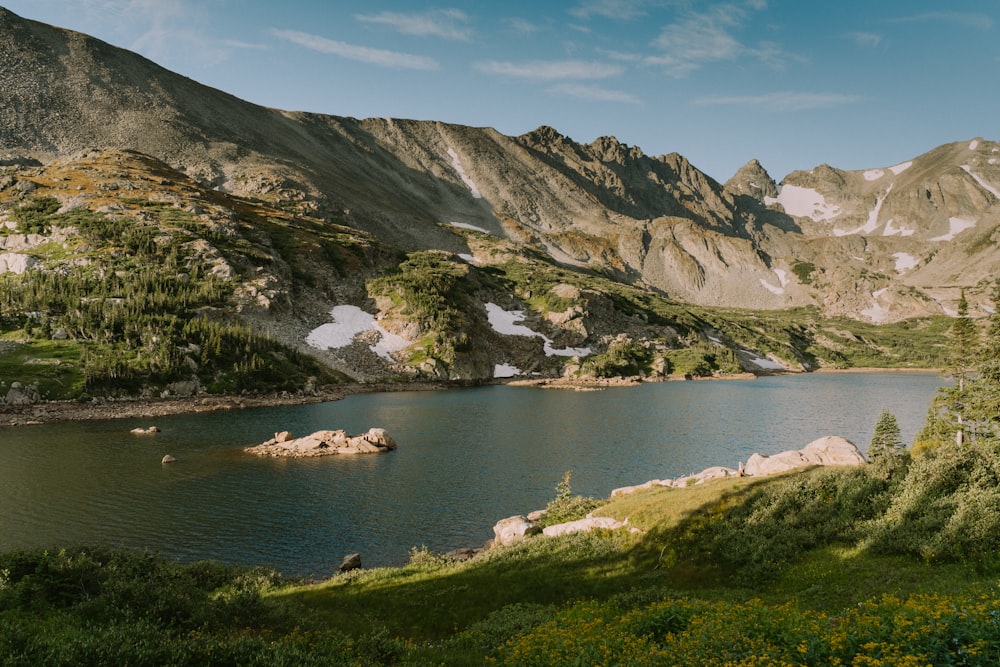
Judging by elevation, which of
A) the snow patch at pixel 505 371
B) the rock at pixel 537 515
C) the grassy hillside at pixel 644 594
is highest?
the grassy hillside at pixel 644 594

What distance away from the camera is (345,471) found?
52.8 metres

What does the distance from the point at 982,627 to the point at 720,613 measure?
616cm

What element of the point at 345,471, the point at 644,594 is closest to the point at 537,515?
the point at 644,594

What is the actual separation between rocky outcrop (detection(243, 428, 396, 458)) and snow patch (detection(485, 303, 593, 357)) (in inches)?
4534

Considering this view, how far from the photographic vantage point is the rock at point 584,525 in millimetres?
28958

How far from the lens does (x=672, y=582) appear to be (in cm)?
2223

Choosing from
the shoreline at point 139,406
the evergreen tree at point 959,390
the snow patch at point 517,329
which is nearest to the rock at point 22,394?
the shoreline at point 139,406

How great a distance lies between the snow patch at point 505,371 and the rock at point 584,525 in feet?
412

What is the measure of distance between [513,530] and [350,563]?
10000mm

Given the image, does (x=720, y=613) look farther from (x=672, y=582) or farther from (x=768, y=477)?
(x=768, y=477)

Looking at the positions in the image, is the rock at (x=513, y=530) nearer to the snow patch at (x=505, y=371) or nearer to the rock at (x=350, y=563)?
the rock at (x=350, y=563)

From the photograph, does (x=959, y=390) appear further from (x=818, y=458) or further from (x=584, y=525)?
(x=584, y=525)

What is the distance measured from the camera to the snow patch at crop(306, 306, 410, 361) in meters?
134

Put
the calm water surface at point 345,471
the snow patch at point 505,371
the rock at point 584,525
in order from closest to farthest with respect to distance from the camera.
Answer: the rock at point 584,525 → the calm water surface at point 345,471 → the snow patch at point 505,371
